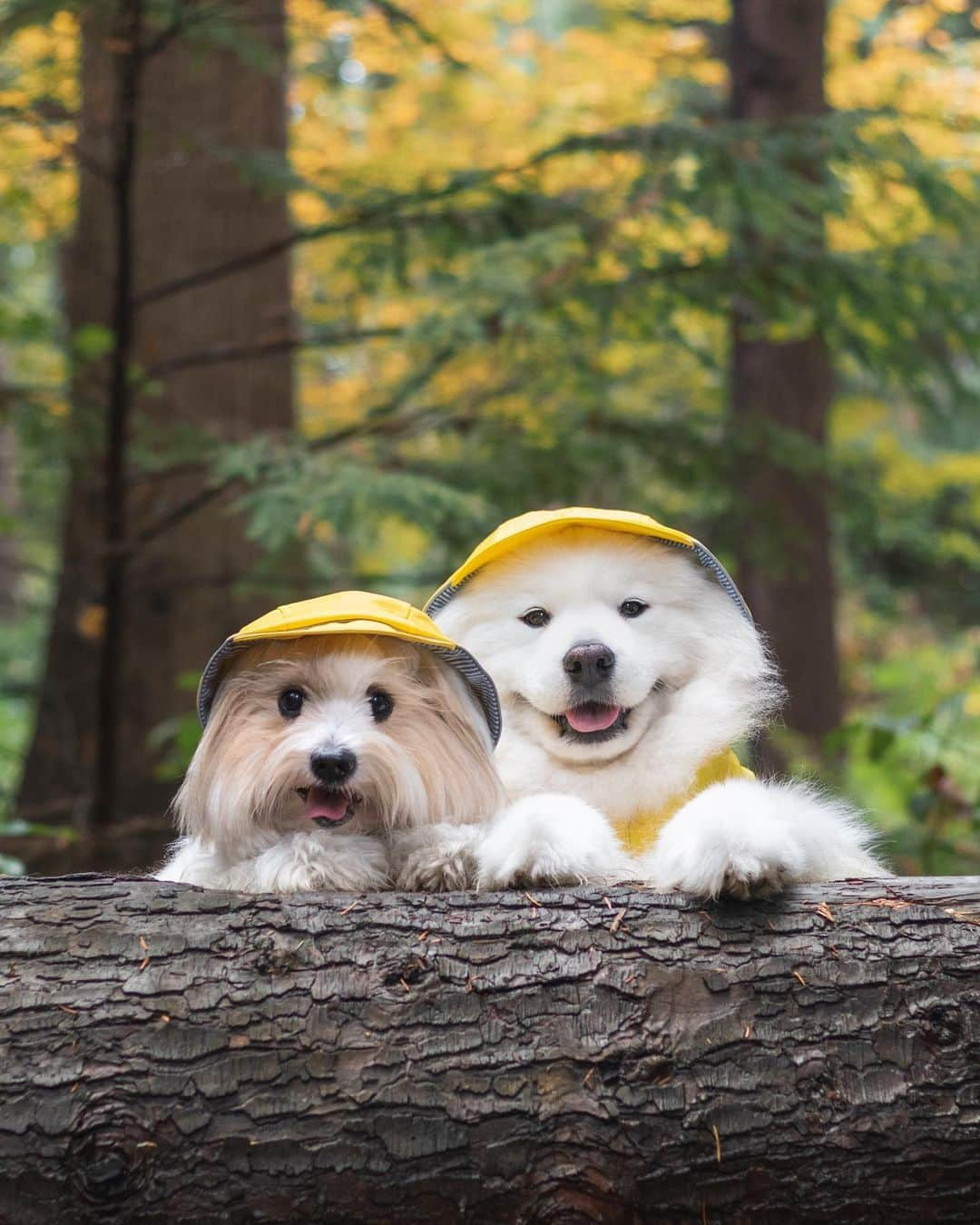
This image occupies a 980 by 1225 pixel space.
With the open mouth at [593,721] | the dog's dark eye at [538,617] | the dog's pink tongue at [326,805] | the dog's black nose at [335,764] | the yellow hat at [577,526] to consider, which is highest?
the yellow hat at [577,526]

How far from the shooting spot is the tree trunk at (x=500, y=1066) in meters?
2.17

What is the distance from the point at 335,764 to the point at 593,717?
2.55 feet

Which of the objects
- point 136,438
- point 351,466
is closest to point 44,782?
point 136,438

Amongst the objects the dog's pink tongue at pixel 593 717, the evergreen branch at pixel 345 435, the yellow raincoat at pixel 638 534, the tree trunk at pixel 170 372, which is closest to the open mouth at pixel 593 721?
the dog's pink tongue at pixel 593 717

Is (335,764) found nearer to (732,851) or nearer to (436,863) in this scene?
(436,863)

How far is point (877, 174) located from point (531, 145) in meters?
6.61

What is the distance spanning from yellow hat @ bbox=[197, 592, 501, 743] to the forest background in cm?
143

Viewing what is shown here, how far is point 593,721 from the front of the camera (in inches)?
121

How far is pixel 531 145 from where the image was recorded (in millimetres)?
11500

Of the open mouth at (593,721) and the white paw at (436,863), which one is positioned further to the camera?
the open mouth at (593,721)

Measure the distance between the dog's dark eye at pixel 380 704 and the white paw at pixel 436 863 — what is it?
0.26 m

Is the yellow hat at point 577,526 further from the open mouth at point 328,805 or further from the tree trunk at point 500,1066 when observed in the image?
the tree trunk at point 500,1066

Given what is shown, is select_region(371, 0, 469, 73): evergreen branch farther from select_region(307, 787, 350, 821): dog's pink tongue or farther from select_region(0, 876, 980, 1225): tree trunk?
select_region(0, 876, 980, 1225): tree trunk

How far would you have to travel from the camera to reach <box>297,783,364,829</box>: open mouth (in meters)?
2.65
